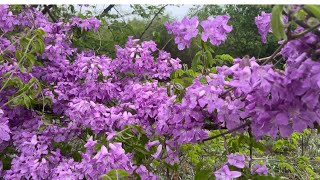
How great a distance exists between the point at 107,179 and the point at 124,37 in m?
1.75

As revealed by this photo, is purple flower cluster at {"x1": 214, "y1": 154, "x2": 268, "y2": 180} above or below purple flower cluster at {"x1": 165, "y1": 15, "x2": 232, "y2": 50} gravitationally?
below

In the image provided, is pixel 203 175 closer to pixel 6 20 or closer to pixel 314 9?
pixel 314 9

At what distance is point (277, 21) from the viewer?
76cm

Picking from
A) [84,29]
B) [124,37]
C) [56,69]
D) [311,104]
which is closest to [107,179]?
[311,104]

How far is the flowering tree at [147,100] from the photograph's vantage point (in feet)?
2.85

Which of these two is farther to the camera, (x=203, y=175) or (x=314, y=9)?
(x=203, y=175)

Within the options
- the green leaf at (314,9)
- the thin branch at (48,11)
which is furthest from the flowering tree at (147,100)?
the thin branch at (48,11)

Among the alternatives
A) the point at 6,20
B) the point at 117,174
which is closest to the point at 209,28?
the point at 117,174

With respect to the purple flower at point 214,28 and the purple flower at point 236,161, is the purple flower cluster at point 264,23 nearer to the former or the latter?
the purple flower at point 214,28

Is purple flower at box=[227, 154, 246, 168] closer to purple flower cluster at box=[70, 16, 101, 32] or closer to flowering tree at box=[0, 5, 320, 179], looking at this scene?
flowering tree at box=[0, 5, 320, 179]

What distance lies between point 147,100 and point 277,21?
63cm

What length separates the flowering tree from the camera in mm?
870

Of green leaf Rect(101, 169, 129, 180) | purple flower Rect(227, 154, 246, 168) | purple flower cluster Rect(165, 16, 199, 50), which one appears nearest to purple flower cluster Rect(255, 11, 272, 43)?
purple flower cluster Rect(165, 16, 199, 50)

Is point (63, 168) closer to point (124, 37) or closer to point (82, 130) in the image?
point (82, 130)
